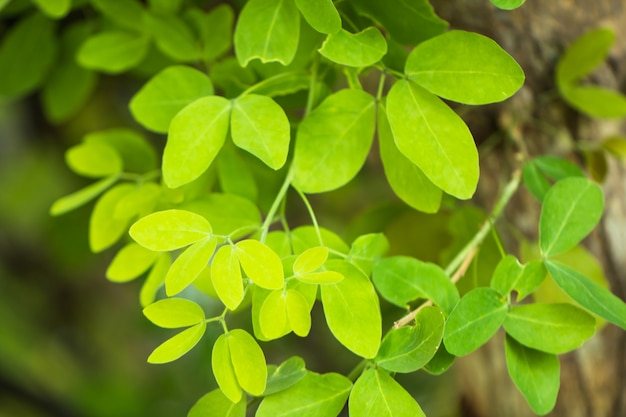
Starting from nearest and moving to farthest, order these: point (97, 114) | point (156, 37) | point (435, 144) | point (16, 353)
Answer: point (435, 144), point (156, 37), point (97, 114), point (16, 353)

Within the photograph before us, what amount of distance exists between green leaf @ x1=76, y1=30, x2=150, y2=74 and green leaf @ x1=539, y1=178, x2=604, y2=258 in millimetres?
418

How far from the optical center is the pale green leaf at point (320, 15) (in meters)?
0.47

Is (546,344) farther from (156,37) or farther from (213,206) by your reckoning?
(156,37)

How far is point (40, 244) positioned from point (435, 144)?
133 centimetres

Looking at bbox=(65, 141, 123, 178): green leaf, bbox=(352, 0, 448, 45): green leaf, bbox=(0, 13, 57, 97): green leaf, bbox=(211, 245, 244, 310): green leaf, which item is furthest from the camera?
bbox=(0, 13, 57, 97): green leaf

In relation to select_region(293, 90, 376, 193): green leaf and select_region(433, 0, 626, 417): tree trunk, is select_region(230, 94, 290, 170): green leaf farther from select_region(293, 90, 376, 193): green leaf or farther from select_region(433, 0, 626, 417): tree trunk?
select_region(433, 0, 626, 417): tree trunk

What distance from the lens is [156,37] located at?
66 centimetres

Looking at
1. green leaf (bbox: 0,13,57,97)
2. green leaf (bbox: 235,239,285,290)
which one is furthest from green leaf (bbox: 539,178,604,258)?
green leaf (bbox: 0,13,57,97)

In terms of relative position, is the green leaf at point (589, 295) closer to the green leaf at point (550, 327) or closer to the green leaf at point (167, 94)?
the green leaf at point (550, 327)

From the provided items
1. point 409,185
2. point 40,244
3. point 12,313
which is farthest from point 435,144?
point 12,313

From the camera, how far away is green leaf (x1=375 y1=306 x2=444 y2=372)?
1.47ft

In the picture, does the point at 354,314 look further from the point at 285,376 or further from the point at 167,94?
the point at 167,94

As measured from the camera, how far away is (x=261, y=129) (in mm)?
485

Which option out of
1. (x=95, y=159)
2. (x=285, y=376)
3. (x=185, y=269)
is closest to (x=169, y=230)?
(x=185, y=269)
